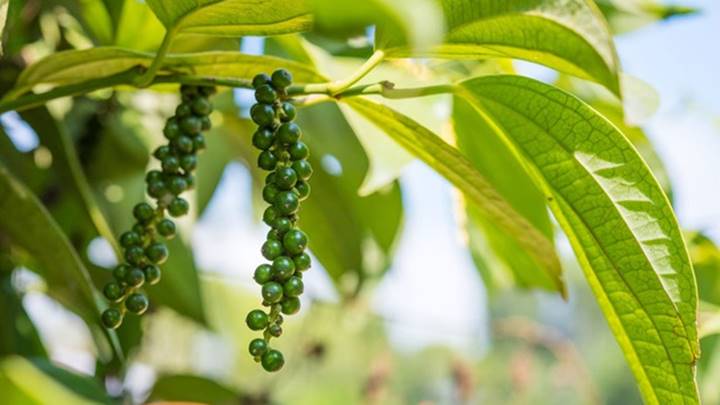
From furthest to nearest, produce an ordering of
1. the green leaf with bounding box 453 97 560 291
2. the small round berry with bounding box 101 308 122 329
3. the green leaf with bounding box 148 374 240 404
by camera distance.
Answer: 1. the green leaf with bounding box 148 374 240 404
2. the green leaf with bounding box 453 97 560 291
3. the small round berry with bounding box 101 308 122 329

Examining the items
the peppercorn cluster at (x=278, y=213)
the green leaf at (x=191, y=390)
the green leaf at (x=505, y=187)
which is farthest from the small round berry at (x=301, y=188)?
the green leaf at (x=191, y=390)

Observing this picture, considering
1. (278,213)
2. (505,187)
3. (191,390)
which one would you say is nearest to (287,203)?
(278,213)

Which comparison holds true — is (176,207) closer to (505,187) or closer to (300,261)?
(300,261)

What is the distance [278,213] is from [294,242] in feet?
0.05

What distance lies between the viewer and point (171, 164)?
0.45 metres

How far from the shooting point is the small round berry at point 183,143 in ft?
1.47

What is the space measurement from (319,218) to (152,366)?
241mm

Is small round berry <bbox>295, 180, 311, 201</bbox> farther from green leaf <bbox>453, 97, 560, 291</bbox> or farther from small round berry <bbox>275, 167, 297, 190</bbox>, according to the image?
green leaf <bbox>453, 97, 560, 291</bbox>

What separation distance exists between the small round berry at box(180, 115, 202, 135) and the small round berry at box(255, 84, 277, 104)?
Result: 0.07m

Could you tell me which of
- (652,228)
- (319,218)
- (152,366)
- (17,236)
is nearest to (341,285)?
(319,218)

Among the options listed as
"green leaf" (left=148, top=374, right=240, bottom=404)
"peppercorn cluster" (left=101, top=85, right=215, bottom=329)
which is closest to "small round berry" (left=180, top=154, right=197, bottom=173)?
"peppercorn cluster" (left=101, top=85, right=215, bottom=329)

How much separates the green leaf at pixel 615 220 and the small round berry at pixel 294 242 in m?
0.10

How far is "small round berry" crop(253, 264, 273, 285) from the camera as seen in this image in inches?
14.5

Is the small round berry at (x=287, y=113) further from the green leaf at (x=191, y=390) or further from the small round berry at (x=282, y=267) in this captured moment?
the green leaf at (x=191, y=390)
